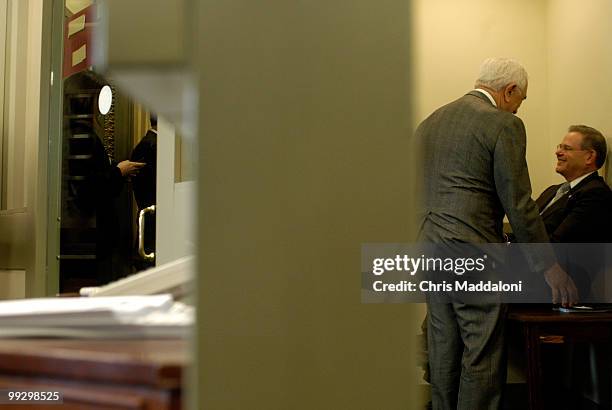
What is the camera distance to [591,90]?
5.73ft

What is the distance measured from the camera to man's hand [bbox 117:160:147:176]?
0.44 meters

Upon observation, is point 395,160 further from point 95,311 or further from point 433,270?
point 433,270

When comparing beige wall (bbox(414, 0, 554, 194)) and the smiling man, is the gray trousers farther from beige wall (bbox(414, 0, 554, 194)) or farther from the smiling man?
beige wall (bbox(414, 0, 554, 194))

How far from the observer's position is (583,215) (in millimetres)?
1603

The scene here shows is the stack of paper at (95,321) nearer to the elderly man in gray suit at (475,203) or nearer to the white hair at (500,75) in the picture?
the elderly man in gray suit at (475,203)

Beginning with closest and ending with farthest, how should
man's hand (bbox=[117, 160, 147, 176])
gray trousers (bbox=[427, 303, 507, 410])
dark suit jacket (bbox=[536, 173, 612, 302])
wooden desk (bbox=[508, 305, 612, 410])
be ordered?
man's hand (bbox=[117, 160, 147, 176]), gray trousers (bbox=[427, 303, 507, 410]), wooden desk (bbox=[508, 305, 612, 410]), dark suit jacket (bbox=[536, 173, 612, 302])

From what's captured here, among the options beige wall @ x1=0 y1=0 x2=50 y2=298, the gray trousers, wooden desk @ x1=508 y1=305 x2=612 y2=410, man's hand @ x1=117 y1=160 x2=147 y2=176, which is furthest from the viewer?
wooden desk @ x1=508 y1=305 x2=612 y2=410

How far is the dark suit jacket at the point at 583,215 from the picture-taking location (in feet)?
5.25

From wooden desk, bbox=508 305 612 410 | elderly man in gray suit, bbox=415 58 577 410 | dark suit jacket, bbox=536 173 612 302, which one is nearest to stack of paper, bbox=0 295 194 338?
elderly man in gray suit, bbox=415 58 577 410

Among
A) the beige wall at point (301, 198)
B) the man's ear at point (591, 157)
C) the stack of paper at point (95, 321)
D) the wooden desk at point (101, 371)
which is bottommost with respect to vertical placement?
the wooden desk at point (101, 371)

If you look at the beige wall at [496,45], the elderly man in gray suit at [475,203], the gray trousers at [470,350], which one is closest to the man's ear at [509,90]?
the elderly man in gray suit at [475,203]

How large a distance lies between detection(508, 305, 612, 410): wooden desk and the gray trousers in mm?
113

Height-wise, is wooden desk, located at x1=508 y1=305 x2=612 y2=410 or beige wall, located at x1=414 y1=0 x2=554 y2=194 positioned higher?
beige wall, located at x1=414 y1=0 x2=554 y2=194

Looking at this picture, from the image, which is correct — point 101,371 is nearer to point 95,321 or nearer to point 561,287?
point 95,321
